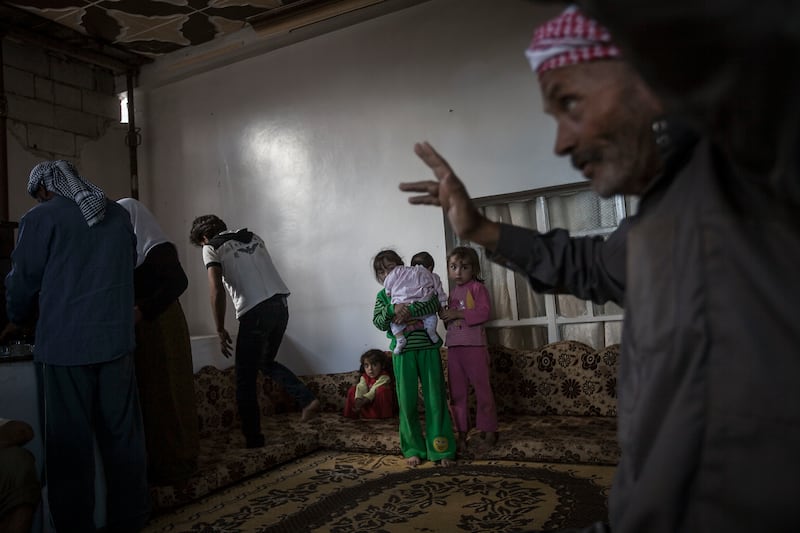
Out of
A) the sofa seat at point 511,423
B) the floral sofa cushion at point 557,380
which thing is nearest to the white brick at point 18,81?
the sofa seat at point 511,423

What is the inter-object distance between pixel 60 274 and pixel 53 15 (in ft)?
13.6

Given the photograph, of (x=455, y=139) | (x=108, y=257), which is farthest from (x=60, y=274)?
(x=455, y=139)

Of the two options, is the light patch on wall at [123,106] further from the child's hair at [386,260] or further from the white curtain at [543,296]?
the white curtain at [543,296]

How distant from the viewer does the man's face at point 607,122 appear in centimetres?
86

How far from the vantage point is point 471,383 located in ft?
13.6

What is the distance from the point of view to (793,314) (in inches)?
22.3

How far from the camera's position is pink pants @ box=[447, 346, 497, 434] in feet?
13.2

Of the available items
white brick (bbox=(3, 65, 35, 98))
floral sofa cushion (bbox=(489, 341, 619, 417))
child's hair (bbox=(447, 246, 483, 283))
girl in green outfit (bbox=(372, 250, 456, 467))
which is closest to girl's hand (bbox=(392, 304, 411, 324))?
girl in green outfit (bbox=(372, 250, 456, 467))

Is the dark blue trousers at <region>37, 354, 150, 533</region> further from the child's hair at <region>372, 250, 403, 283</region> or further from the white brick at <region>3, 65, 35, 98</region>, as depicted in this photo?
the white brick at <region>3, 65, 35, 98</region>

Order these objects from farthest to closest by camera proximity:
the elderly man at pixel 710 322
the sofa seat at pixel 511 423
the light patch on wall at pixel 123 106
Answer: the light patch on wall at pixel 123 106
the sofa seat at pixel 511 423
the elderly man at pixel 710 322

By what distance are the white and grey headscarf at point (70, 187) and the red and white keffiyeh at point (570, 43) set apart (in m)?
2.37

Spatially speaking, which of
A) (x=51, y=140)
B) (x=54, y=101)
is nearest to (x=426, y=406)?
(x=51, y=140)

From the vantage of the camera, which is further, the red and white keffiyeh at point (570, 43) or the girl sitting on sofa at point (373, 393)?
the girl sitting on sofa at point (373, 393)

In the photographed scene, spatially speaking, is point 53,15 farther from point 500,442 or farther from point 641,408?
point 641,408
